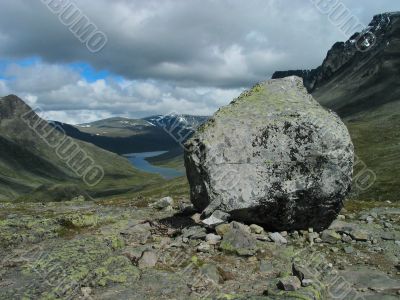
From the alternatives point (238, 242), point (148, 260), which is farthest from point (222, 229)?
point (148, 260)

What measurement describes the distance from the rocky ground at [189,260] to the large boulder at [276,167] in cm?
104

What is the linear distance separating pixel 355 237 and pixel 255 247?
5.60 meters

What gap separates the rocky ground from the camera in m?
14.9

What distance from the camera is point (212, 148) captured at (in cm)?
2212

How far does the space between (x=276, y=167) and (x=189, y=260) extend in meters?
6.97

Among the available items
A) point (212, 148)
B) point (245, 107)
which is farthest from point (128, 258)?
point (245, 107)

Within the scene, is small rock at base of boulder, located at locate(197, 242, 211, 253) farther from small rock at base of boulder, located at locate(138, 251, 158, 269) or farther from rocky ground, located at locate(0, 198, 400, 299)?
small rock at base of boulder, located at locate(138, 251, 158, 269)

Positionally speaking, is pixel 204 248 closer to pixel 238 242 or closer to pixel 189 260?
pixel 189 260

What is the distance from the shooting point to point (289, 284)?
14.3 m

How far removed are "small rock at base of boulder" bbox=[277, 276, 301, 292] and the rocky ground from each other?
0.04m

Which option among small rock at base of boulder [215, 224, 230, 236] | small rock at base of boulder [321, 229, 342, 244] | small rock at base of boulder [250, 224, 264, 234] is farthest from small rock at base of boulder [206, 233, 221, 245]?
small rock at base of boulder [321, 229, 342, 244]

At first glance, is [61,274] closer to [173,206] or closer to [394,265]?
[394,265]

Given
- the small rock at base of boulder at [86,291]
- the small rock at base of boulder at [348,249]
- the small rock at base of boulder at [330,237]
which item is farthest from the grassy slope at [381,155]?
the small rock at base of boulder at [86,291]

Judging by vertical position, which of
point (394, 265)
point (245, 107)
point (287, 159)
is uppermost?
point (245, 107)
